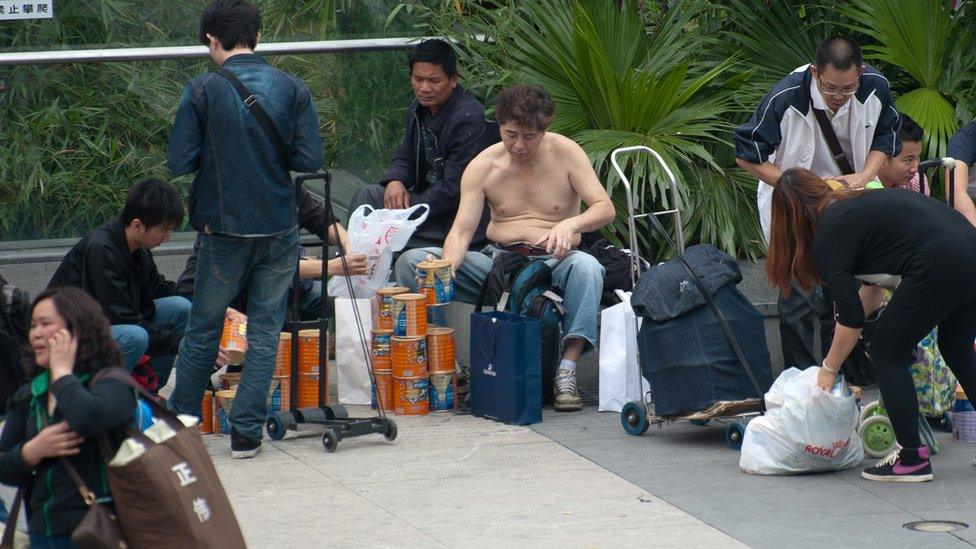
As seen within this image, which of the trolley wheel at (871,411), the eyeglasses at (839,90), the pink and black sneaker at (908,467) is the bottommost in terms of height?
the pink and black sneaker at (908,467)

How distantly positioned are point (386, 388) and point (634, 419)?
50.9 inches

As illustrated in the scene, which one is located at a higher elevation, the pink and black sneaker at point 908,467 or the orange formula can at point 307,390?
the orange formula can at point 307,390

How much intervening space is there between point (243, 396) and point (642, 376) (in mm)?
1785

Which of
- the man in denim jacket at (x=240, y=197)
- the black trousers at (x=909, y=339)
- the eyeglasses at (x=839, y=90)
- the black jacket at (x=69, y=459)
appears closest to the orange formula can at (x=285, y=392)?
the man in denim jacket at (x=240, y=197)

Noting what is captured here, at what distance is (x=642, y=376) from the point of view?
21.5 feet

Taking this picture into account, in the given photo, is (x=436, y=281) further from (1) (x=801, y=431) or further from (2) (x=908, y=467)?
(2) (x=908, y=467)

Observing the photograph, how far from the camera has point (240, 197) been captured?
5.97m

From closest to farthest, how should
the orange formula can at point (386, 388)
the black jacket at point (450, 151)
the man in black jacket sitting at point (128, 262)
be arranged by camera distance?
the man in black jacket sitting at point (128, 262)
the orange formula can at point (386, 388)
the black jacket at point (450, 151)

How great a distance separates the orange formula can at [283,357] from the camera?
6762 mm

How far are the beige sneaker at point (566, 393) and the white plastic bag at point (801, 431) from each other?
127cm

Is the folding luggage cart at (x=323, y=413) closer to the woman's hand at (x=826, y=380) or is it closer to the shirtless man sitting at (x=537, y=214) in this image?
the shirtless man sitting at (x=537, y=214)

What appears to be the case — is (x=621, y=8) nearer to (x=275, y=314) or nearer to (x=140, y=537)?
(x=275, y=314)

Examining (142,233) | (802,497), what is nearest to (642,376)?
(802,497)

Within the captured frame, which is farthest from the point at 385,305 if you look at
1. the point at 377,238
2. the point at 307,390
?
the point at 307,390
